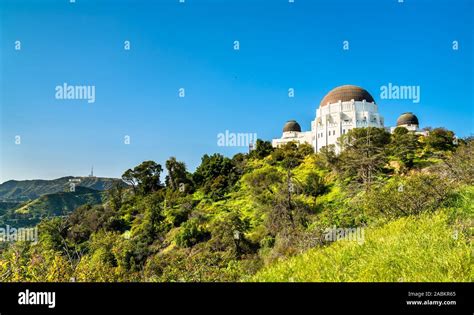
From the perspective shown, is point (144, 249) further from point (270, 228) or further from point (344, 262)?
point (344, 262)

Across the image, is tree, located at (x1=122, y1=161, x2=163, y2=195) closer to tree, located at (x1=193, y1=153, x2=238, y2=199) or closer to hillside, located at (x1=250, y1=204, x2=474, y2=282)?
tree, located at (x1=193, y1=153, x2=238, y2=199)

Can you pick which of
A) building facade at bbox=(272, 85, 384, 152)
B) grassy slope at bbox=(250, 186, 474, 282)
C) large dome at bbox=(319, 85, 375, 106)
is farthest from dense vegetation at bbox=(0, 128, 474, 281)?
large dome at bbox=(319, 85, 375, 106)

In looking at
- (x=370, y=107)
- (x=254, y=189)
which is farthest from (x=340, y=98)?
(x=254, y=189)

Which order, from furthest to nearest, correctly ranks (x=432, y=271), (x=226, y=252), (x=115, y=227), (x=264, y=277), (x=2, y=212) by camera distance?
(x=2, y=212) < (x=115, y=227) < (x=226, y=252) < (x=264, y=277) < (x=432, y=271)

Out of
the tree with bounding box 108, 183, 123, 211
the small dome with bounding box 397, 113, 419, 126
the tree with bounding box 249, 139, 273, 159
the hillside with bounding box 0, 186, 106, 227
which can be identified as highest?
the small dome with bounding box 397, 113, 419, 126

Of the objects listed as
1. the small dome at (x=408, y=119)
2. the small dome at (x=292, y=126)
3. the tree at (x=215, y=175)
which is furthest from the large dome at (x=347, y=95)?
the tree at (x=215, y=175)

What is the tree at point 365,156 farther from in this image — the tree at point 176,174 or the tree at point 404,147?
the tree at point 176,174

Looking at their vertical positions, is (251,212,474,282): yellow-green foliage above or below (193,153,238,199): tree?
below
